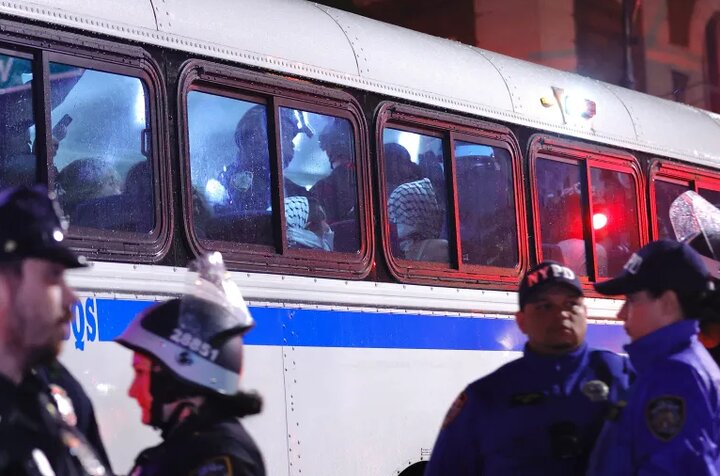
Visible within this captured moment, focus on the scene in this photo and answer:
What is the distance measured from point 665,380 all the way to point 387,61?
10.9 ft

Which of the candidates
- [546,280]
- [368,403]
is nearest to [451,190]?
[368,403]

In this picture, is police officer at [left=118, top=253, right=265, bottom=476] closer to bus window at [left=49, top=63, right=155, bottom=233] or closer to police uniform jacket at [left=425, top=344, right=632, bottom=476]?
police uniform jacket at [left=425, top=344, right=632, bottom=476]

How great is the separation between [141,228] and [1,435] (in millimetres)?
2854

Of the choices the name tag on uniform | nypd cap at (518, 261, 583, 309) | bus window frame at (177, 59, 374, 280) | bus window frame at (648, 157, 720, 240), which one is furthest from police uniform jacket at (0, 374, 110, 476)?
bus window frame at (648, 157, 720, 240)

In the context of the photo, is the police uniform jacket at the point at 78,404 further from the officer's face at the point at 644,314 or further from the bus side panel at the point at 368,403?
the bus side panel at the point at 368,403

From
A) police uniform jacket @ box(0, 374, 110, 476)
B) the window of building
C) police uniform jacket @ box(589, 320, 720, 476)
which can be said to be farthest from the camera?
the window of building

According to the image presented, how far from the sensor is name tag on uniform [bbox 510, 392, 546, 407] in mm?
4301

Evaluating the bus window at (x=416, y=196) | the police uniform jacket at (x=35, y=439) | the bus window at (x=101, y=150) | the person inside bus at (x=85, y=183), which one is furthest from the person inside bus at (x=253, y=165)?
the police uniform jacket at (x=35, y=439)

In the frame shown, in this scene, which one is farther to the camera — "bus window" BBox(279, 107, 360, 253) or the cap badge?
"bus window" BBox(279, 107, 360, 253)

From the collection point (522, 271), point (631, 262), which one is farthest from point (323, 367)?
point (631, 262)

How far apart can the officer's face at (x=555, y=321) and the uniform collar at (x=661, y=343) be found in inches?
11.0

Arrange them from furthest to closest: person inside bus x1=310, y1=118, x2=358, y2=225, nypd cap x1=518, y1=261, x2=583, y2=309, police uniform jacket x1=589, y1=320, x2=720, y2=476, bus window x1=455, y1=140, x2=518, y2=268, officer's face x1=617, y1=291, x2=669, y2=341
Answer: bus window x1=455, y1=140, x2=518, y2=268, person inside bus x1=310, y1=118, x2=358, y2=225, nypd cap x1=518, y1=261, x2=583, y2=309, officer's face x1=617, y1=291, x2=669, y2=341, police uniform jacket x1=589, y1=320, x2=720, y2=476

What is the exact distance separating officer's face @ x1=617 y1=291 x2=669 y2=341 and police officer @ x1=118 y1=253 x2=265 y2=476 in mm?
1434

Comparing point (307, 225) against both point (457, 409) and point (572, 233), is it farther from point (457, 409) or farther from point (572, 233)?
point (572, 233)
